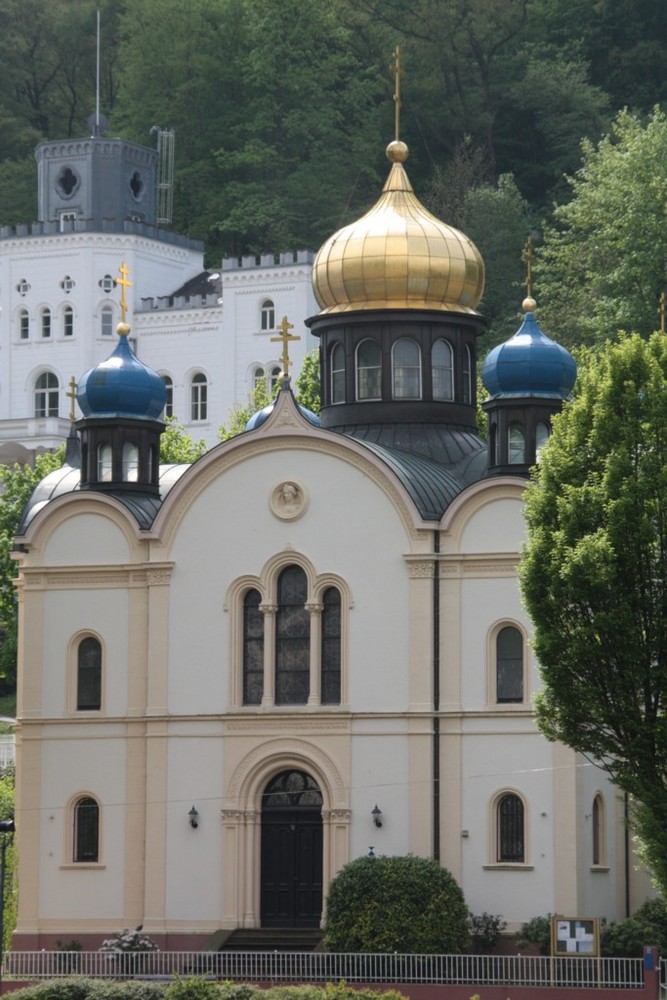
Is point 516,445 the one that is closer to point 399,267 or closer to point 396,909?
point 399,267

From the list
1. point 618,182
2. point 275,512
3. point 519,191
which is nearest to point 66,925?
point 275,512

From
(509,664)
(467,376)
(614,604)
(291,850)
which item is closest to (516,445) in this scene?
(467,376)

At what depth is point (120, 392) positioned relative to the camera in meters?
61.4

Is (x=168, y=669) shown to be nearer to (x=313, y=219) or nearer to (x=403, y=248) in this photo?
(x=403, y=248)

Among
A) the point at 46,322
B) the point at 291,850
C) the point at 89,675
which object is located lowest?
the point at 291,850

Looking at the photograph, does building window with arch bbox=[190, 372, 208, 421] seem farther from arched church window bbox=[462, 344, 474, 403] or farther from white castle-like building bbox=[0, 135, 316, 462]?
arched church window bbox=[462, 344, 474, 403]

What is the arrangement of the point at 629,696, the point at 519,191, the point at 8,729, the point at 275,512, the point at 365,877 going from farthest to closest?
the point at 519,191, the point at 8,729, the point at 275,512, the point at 365,877, the point at 629,696

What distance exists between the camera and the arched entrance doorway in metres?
57.5

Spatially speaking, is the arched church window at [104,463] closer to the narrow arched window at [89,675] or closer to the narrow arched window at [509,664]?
the narrow arched window at [89,675]

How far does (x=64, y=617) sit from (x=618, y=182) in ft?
104

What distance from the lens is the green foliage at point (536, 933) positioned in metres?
54.7

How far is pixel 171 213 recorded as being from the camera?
11950 cm

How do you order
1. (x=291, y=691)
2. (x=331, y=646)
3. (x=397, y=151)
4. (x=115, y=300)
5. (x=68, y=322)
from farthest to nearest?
1. (x=68, y=322)
2. (x=115, y=300)
3. (x=397, y=151)
4. (x=291, y=691)
5. (x=331, y=646)

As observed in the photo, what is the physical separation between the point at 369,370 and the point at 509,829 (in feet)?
34.4
